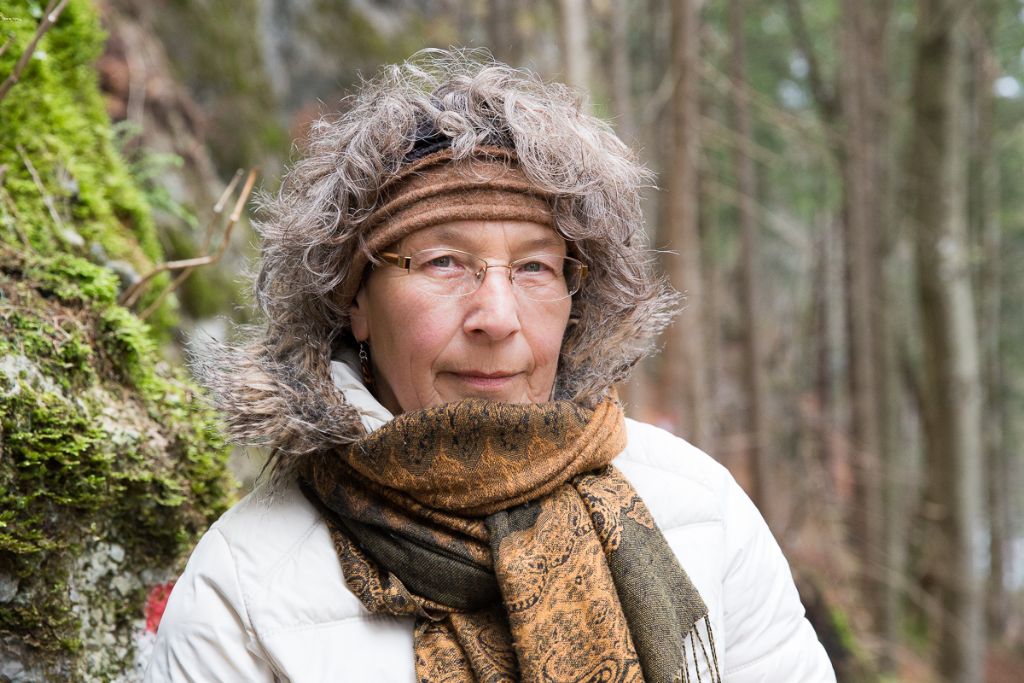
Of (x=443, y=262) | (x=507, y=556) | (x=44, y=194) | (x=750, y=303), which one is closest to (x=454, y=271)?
(x=443, y=262)

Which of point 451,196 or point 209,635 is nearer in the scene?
point 209,635

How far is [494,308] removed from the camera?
1.77 meters

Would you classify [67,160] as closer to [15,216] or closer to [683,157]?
[15,216]

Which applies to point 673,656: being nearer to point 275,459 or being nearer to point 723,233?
point 275,459

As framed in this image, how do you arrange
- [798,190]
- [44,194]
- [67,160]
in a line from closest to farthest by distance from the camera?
[44,194], [67,160], [798,190]

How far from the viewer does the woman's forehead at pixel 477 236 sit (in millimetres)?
1801

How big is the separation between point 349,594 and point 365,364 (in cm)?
60

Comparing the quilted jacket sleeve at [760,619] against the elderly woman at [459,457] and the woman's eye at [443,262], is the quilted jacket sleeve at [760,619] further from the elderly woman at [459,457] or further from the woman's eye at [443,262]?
the woman's eye at [443,262]

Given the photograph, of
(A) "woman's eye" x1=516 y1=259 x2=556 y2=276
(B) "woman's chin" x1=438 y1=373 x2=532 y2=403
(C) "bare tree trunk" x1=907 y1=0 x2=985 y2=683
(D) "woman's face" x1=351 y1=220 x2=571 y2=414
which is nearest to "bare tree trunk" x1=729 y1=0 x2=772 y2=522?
(C) "bare tree trunk" x1=907 y1=0 x2=985 y2=683

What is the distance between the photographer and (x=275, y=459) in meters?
1.92

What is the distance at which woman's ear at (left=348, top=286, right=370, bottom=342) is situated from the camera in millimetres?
1994

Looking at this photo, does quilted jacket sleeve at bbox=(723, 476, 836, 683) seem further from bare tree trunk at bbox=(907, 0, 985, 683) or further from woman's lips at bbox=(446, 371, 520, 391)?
bare tree trunk at bbox=(907, 0, 985, 683)

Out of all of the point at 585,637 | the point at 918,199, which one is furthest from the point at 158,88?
the point at 918,199

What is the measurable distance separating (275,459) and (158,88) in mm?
3453
